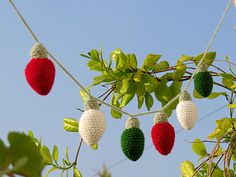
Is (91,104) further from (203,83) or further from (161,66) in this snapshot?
(161,66)

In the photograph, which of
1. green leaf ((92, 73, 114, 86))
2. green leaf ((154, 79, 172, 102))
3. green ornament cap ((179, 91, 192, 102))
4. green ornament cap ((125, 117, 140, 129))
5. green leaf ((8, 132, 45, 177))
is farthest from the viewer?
green leaf ((154, 79, 172, 102))

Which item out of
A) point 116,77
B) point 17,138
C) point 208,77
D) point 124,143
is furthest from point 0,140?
point 116,77

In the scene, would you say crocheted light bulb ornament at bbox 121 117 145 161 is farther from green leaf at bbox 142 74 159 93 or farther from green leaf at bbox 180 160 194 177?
green leaf at bbox 180 160 194 177

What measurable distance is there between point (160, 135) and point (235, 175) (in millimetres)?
605

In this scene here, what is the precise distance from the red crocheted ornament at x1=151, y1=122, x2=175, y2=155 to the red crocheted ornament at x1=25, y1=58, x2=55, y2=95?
0.79 ft

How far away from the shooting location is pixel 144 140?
2.88ft

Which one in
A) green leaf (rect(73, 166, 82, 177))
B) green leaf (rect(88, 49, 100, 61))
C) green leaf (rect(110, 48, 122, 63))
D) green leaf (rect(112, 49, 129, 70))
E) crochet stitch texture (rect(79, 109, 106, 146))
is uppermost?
green leaf (rect(88, 49, 100, 61))

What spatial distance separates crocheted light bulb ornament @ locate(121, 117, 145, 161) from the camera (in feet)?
2.81

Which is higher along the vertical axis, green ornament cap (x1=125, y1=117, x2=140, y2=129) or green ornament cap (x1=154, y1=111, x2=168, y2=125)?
green ornament cap (x1=125, y1=117, x2=140, y2=129)

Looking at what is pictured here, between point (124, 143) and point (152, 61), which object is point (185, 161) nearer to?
point (152, 61)

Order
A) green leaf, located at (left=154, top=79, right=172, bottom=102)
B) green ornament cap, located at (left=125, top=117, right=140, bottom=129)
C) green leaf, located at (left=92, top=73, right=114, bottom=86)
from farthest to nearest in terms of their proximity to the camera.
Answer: green leaf, located at (left=154, top=79, right=172, bottom=102) < green leaf, located at (left=92, top=73, right=114, bottom=86) < green ornament cap, located at (left=125, top=117, right=140, bottom=129)

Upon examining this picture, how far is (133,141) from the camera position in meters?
0.86

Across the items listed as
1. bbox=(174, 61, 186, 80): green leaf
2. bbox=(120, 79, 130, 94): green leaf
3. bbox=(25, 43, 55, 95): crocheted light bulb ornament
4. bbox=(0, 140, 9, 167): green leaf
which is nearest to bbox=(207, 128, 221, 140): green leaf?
bbox=(174, 61, 186, 80): green leaf

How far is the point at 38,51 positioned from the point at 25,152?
618 mm
